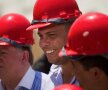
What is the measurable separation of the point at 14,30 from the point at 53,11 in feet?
1.07

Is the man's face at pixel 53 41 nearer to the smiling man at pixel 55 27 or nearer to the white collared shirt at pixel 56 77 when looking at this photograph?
the smiling man at pixel 55 27

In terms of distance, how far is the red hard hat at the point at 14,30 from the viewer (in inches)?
94.1

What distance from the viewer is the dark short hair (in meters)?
1.51

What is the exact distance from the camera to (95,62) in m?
1.51

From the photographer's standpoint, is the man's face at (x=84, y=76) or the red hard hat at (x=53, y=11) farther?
the red hard hat at (x=53, y=11)

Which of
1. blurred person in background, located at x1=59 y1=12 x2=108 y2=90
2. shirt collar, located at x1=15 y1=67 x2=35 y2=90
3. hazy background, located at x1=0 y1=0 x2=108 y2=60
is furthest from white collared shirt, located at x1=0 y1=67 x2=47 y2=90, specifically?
hazy background, located at x1=0 y1=0 x2=108 y2=60

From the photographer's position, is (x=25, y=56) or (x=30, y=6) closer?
(x=25, y=56)

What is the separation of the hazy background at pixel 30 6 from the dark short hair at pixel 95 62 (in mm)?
1547

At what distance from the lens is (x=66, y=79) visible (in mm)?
2158

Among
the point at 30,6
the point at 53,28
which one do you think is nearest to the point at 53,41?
the point at 53,28

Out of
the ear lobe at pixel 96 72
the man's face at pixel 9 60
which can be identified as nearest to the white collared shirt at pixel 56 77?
the man's face at pixel 9 60

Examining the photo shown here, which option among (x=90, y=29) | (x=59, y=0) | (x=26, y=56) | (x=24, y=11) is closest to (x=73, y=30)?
(x=90, y=29)

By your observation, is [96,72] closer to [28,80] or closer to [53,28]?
[53,28]

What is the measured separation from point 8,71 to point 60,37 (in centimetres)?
42
